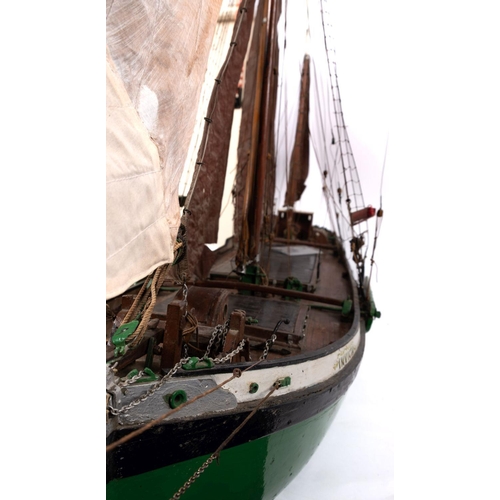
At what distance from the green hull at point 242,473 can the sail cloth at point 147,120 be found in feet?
3.04

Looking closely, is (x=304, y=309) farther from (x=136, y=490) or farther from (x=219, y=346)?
(x=136, y=490)

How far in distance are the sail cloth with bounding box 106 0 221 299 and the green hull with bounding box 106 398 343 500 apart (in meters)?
0.93

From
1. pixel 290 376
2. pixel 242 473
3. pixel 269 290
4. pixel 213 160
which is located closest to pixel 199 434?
pixel 242 473

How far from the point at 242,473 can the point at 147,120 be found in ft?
6.00

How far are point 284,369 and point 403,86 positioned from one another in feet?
7.03

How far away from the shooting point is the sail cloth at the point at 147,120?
4.94ft

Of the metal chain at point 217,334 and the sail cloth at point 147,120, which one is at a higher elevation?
the sail cloth at point 147,120

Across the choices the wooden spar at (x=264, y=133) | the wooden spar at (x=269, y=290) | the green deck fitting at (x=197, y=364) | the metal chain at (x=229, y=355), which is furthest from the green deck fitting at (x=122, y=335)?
the wooden spar at (x=264, y=133)

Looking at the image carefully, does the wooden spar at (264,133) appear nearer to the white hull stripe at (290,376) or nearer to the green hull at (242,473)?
the white hull stripe at (290,376)

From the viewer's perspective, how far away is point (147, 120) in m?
1.70

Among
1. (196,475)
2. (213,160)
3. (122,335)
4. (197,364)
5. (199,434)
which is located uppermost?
(213,160)

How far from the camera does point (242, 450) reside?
229 cm

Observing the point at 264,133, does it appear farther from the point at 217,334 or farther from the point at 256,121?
the point at 217,334
